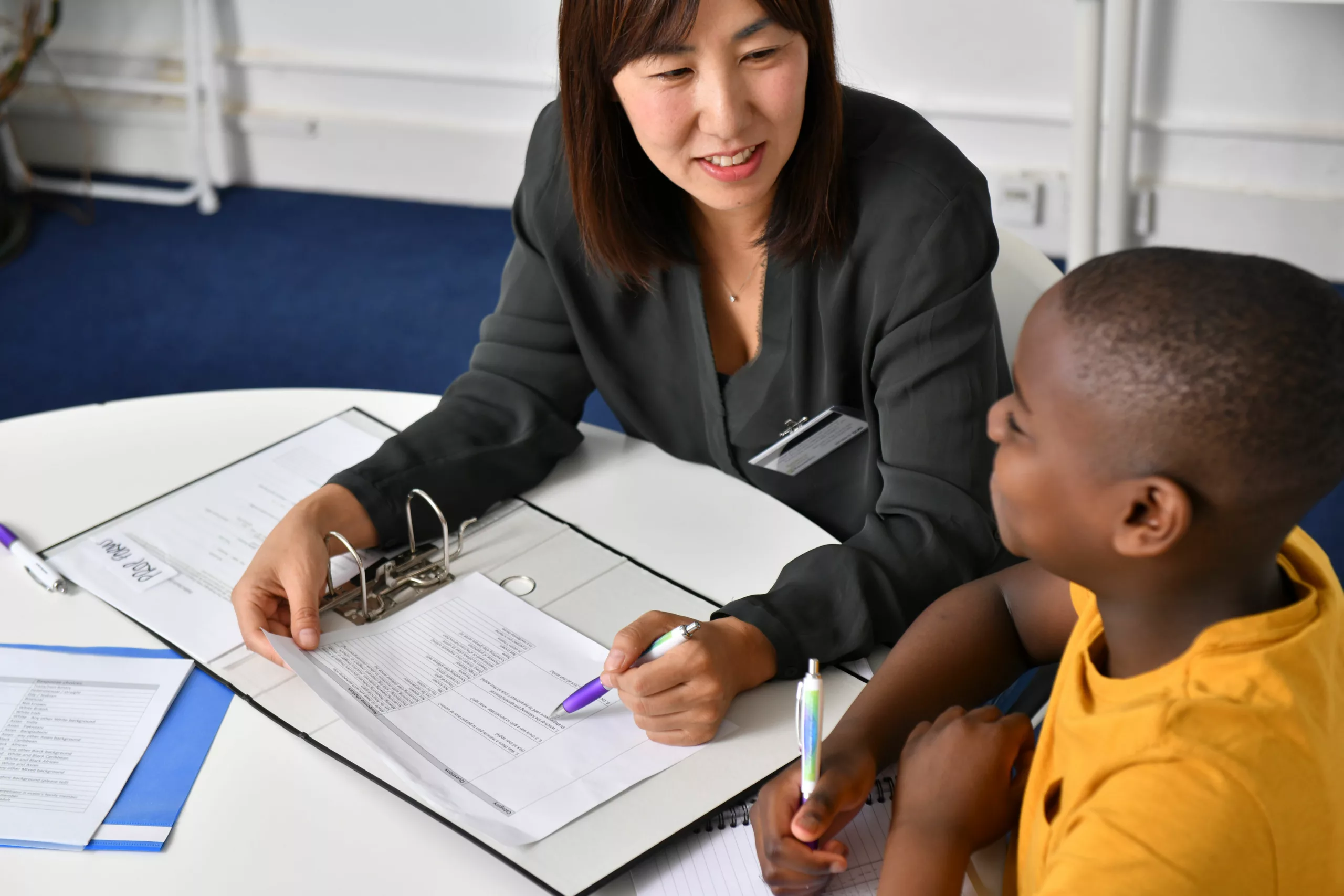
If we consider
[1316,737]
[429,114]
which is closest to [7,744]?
[1316,737]

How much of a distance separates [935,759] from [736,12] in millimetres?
683

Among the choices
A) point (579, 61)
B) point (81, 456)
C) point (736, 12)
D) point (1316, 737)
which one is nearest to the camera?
point (1316, 737)

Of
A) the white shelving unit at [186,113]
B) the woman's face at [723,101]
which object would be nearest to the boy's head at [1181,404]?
the woman's face at [723,101]

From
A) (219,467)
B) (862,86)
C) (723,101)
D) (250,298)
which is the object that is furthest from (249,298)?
(723,101)

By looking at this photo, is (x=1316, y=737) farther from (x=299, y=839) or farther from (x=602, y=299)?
(x=602, y=299)

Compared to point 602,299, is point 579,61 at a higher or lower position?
higher

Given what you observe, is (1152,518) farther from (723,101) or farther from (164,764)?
(164,764)

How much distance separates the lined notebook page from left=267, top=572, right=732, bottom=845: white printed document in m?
0.07

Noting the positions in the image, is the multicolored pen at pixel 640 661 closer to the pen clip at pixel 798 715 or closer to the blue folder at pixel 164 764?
the pen clip at pixel 798 715

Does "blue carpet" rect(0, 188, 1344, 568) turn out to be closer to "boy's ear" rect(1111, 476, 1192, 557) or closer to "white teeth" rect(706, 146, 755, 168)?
"white teeth" rect(706, 146, 755, 168)

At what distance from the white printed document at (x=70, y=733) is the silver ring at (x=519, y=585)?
289mm

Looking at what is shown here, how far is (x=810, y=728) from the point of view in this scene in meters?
0.84

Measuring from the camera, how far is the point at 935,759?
90 cm

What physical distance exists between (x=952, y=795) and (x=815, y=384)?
2.01ft
